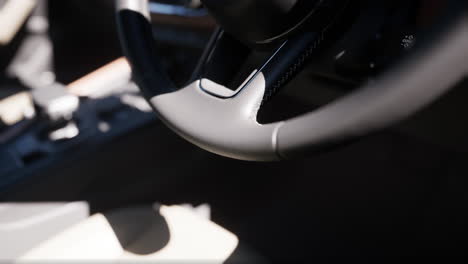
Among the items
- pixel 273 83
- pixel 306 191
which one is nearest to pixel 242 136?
pixel 273 83

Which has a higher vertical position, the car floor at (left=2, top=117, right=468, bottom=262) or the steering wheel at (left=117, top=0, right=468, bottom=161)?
the steering wheel at (left=117, top=0, right=468, bottom=161)

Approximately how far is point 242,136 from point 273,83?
104mm

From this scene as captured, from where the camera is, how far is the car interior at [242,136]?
488mm

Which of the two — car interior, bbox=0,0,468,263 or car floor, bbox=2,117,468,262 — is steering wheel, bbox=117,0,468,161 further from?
car floor, bbox=2,117,468,262

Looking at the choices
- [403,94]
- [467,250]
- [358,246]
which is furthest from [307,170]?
[403,94]

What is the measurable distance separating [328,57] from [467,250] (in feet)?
2.17

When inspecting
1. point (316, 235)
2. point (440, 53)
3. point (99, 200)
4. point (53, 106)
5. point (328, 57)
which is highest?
point (440, 53)

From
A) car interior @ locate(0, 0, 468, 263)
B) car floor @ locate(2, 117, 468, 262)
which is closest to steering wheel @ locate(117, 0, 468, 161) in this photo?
car interior @ locate(0, 0, 468, 263)

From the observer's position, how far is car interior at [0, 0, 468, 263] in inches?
19.2

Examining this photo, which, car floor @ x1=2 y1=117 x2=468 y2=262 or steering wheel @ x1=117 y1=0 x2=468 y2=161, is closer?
steering wheel @ x1=117 y1=0 x2=468 y2=161

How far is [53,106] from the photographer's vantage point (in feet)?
3.38

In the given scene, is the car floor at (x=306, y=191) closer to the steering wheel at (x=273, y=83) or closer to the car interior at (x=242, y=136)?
the car interior at (x=242, y=136)

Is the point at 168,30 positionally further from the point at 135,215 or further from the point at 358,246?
the point at 358,246

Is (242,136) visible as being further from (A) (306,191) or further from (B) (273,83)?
(A) (306,191)
